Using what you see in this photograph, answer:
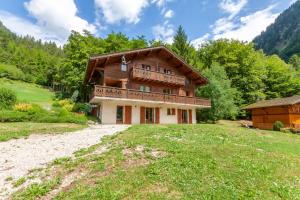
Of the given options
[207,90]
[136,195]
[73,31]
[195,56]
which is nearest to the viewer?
[136,195]

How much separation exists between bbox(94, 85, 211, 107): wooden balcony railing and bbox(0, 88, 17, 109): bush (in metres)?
9.51

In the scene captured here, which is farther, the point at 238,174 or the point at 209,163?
the point at 209,163

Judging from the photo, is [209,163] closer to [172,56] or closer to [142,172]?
[142,172]

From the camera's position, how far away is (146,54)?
28.9 metres

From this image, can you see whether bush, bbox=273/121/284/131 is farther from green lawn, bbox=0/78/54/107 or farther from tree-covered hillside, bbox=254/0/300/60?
tree-covered hillside, bbox=254/0/300/60

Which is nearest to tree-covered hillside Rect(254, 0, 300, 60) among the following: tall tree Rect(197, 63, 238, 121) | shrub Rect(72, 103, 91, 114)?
tall tree Rect(197, 63, 238, 121)

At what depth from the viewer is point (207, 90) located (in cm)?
3400

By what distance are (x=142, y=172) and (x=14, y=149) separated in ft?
25.4

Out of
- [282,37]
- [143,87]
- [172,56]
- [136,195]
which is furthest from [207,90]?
[282,37]

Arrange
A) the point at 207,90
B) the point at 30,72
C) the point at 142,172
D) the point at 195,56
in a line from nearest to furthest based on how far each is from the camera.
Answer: the point at 142,172 → the point at 207,90 → the point at 195,56 → the point at 30,72

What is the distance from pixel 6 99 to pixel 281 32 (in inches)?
5837

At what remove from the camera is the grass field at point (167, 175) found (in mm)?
6309

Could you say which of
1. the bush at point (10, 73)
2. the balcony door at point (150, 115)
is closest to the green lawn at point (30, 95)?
the bush at point (10, 73)

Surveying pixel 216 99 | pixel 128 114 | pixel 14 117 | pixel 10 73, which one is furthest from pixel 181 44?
pixel 10 73
